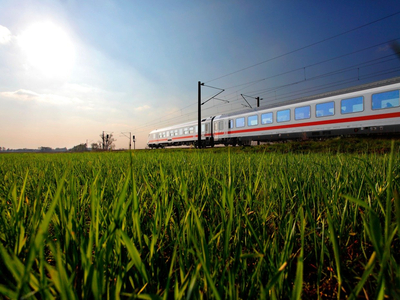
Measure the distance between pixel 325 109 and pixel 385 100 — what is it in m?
2.30

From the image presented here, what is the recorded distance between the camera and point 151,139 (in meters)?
30.0

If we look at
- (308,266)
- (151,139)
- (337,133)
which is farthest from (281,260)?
(151,139)

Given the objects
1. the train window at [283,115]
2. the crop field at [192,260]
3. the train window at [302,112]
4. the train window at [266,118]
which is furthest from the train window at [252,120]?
the crop field at [192,260]

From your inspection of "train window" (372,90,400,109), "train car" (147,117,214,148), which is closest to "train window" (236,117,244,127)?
"train car" (147,117,214,148)

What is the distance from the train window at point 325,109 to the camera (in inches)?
402

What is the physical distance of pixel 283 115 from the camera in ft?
40.0

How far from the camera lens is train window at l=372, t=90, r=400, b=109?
Result: 8.30 m

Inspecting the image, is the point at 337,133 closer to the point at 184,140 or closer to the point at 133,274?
the point at 133,274

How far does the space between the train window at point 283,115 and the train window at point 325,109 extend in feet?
5.16

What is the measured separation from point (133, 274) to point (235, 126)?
50.4 ft

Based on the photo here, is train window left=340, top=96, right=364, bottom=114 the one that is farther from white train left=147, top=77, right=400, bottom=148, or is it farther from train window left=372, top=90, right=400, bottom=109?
train window left=372, top=90, right=400, bottom=109

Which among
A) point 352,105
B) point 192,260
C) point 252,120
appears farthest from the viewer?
point 252,120

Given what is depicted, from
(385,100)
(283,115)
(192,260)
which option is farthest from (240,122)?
(192,260)

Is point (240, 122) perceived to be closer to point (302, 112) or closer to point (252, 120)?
point (252, 120)
